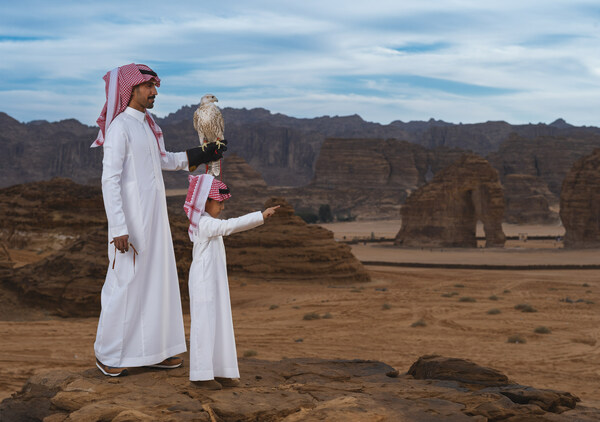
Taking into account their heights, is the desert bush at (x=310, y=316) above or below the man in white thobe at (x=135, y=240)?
below

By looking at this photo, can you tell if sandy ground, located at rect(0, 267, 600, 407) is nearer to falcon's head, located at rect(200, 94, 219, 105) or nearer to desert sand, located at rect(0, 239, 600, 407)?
desert sand, located at rect(0, 239, 600, 407)

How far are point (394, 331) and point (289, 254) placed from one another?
377 inches

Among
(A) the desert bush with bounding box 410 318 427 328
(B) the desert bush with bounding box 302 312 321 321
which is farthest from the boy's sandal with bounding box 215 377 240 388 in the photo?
(B) the desert bush with bounding box 302 312 321 321

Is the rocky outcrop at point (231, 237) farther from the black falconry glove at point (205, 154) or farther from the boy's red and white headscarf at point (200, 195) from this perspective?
the boy's red and white headscarf at point (200, 195)

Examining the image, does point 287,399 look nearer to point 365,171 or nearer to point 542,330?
point 542,330

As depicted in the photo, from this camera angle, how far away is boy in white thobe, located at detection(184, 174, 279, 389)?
17.9 ft

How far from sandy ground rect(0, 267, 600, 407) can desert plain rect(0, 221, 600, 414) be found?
19mm

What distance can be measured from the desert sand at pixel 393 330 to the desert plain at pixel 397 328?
2cm

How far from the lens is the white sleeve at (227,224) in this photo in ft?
17.9

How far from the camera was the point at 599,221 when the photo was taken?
39.5 m

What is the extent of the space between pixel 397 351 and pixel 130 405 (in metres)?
7.09

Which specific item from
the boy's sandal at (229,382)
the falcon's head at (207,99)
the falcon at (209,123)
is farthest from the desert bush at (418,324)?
the falcon's head at (207,99)

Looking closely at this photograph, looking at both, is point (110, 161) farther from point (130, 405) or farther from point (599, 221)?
point (599, 221)

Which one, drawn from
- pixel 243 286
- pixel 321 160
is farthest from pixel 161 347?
pixel 321 160
